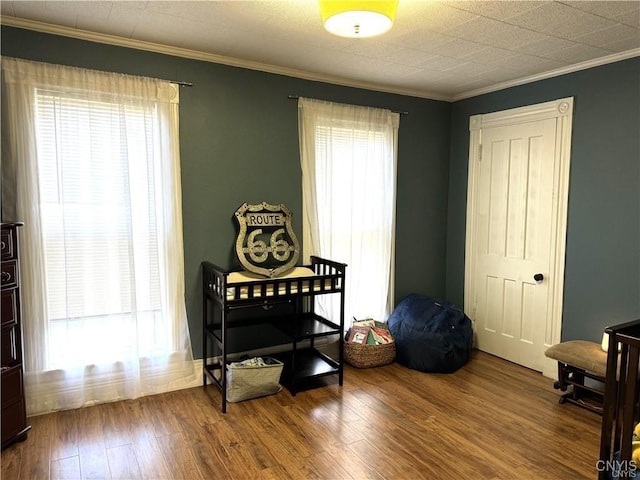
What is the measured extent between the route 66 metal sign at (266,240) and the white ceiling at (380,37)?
107cm

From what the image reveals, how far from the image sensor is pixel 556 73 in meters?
3.52

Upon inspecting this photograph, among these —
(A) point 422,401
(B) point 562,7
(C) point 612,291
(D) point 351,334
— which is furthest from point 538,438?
(B) point 562,7

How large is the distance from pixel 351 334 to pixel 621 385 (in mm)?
2127

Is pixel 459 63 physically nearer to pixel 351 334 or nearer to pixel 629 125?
pixel 629 125

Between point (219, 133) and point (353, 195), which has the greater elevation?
point (219, 133)

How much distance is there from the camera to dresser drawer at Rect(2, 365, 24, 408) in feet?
8.04

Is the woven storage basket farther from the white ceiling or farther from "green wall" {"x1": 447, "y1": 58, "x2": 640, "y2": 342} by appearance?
the white ceiling

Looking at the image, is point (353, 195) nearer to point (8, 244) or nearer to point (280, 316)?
point (280, 316)

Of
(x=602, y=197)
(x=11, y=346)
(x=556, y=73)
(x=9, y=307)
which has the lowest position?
(x=11, y=346)

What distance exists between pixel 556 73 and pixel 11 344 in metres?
4.07

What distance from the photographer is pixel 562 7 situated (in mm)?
2371

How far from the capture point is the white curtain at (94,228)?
2748mm

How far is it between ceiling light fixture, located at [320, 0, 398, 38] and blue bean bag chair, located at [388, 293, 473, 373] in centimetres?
246

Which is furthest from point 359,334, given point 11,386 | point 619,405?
point 11,386
